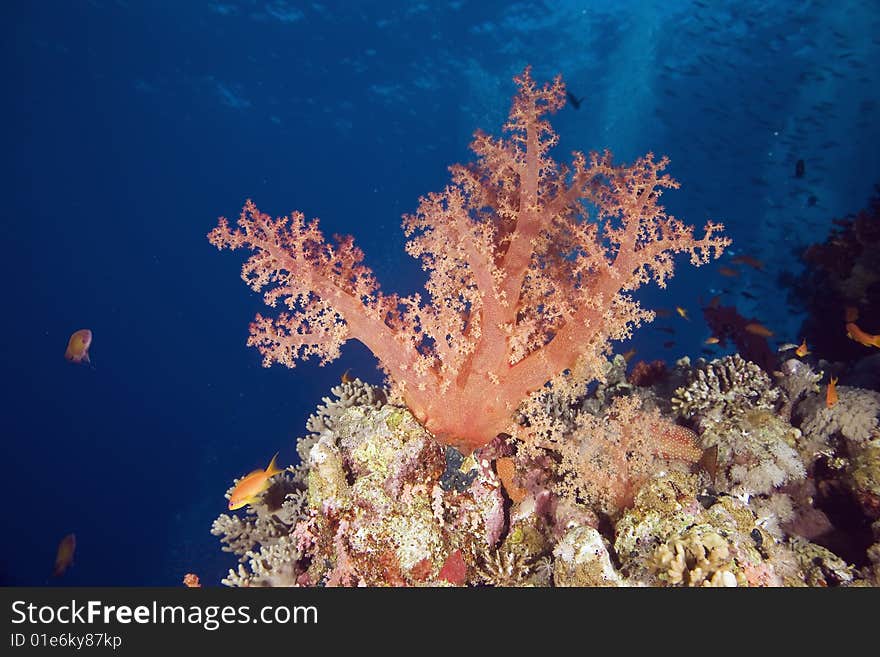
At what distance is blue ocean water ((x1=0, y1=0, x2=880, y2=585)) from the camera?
32188 mm

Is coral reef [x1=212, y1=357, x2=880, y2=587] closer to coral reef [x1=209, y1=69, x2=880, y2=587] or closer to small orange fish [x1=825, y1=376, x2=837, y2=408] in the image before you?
coral reef [x1=209, y1=69, x2=880, y2=587]

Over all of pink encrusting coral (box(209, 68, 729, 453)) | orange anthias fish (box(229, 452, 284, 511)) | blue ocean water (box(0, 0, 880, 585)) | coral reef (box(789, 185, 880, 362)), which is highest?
blue ocean water (box(0, 0, 880, 585))

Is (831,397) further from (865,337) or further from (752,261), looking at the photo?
(752,261)

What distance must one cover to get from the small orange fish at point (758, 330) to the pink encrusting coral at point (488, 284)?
229 inches

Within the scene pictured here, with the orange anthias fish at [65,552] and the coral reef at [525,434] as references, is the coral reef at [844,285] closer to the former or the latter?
the coral reef at [525,434]

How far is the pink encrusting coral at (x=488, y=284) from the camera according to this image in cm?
393

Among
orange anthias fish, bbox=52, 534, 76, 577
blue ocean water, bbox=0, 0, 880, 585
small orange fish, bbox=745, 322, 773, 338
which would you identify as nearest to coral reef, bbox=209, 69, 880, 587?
small orange fish, bbox=745, 322, 773, 338

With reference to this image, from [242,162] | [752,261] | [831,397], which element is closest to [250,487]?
[831,397]

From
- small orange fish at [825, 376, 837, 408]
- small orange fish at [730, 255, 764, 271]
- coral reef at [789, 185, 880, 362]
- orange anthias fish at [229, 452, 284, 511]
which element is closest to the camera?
orange anthias fish at [229, 452, 284, 511]

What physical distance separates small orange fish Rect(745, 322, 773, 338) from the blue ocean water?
14731 millimetres

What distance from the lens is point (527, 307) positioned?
14.4ft

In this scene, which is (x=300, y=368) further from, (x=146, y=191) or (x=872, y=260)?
(x=872, y=260)

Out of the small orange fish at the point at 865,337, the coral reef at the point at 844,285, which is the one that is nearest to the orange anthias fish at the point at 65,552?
the small orange fish at the point at 865,337

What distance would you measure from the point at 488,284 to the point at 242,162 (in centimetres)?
5835
